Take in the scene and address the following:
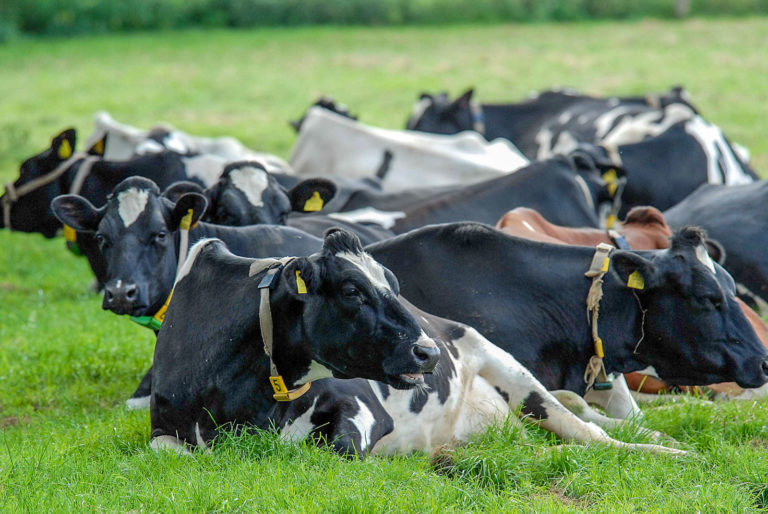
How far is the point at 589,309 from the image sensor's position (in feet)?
18.5

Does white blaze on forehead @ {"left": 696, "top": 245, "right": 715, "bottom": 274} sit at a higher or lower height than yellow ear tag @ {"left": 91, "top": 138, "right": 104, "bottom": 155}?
higher

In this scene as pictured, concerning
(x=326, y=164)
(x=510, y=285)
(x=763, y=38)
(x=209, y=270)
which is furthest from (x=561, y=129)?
(x=763, y=38)

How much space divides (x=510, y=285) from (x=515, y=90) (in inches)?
709

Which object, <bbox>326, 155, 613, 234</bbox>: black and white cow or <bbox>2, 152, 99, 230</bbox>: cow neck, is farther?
<bbox>2, 152, 99, 230</bbox>: cow neck

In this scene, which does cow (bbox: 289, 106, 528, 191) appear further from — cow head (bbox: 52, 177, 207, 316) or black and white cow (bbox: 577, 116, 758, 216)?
cow head (bbox: 52, 177, 207, 316)

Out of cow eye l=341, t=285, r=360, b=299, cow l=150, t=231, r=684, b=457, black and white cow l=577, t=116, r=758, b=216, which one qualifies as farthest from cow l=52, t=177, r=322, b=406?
black and white cow l=577, t=116, r=758, b=216

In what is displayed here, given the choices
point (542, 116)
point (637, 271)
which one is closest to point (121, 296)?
point (637, 271)

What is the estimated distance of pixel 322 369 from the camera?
4539 mm

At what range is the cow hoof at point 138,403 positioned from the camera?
19.6ft

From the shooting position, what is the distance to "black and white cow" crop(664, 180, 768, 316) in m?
8.22

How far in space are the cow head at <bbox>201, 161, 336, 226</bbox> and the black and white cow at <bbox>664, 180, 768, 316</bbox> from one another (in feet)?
10.9

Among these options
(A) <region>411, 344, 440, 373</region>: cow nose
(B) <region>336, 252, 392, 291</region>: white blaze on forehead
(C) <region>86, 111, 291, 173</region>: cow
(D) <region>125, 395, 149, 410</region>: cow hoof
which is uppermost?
(B) <region>336, 252, 392, 291</region>: white blaze on forehead

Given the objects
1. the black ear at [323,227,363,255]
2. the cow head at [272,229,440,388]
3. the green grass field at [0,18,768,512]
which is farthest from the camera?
the black ear at [323,227,363,255]

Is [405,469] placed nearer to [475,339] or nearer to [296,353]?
[296,353]
